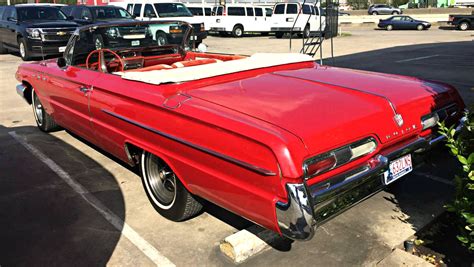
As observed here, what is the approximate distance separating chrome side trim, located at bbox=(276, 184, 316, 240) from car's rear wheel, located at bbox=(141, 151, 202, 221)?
1.11 meters

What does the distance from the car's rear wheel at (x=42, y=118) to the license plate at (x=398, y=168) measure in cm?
476

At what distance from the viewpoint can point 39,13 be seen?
1419 cm

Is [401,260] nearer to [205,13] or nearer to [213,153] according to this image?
[213,153]

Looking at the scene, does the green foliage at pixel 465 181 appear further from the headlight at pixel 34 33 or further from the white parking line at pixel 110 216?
the headlight at pixel 34 33

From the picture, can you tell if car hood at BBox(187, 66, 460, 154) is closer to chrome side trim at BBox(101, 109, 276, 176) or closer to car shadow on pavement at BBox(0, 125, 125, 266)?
chrome side trim at BBox(101, 109, 276, 176)

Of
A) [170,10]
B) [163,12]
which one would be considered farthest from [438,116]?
[170,10]

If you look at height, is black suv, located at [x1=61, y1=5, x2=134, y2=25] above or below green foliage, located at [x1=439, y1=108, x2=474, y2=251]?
above

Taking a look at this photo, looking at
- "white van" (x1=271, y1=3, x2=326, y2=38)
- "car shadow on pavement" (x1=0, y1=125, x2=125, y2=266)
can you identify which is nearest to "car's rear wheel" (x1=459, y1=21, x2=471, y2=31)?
"white van" (x1=271, y1=3, x2=326, y2=38)

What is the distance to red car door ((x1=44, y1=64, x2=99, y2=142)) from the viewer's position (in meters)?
4.21

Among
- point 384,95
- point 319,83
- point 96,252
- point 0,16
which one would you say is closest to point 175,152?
point 96,252

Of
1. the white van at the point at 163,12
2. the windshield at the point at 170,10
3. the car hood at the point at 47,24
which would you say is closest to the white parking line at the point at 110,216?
the car hood at the point at 47,24

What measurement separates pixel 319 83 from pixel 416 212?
1.37m

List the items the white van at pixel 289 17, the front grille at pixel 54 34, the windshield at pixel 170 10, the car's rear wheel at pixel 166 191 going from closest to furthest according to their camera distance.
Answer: the car's rear wheel at pixel 166 191 < the front grille at pixel 54 34 < the windshield at pixel 170 10 < the white van at pixel 289 17

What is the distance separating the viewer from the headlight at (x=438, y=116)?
308 cm
